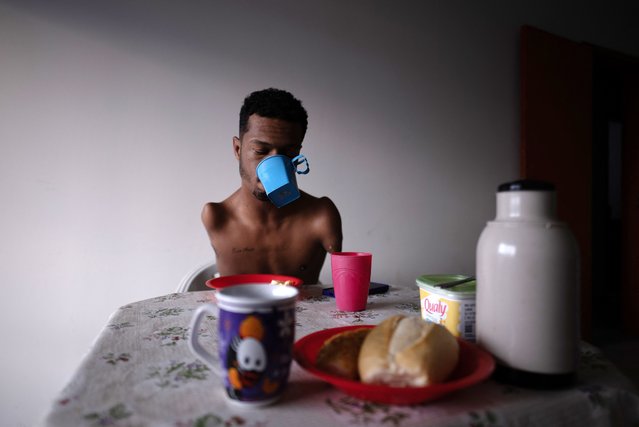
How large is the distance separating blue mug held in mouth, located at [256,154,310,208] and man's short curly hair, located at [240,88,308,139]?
0.14 m

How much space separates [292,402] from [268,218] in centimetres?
84

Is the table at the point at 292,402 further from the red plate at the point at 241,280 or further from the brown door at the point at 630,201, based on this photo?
the brown door at the point at 630,201

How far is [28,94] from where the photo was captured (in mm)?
1334

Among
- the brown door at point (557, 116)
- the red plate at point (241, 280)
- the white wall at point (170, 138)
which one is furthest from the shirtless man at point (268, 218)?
the brown door at point (557, 116)

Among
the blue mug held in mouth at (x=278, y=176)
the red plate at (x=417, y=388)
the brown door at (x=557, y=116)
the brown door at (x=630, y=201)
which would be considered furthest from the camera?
the brown door at (x=630, y=201)

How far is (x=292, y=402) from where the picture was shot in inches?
13.6

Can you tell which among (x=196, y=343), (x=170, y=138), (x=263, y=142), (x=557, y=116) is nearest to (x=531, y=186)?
(x=196, y=343)

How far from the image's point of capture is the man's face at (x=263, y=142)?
42.1 inches

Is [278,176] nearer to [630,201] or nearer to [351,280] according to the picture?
[351,280]

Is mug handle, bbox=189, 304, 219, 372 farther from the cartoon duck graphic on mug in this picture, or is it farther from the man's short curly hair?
the man's short curly hair

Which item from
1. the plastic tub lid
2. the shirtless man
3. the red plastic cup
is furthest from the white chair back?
the plastic tub lid

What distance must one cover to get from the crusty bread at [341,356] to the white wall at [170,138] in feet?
4.03

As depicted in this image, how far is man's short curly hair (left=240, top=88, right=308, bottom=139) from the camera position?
109 cm

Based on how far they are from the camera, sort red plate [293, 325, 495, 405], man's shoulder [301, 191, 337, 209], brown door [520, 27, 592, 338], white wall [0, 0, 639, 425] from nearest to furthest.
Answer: red plate [293, 325, 495, 405]
man's shoulder [301, 191, 337, 209]
white wall [0, 0, 639, 425]
brown door [520, 27, 592, 338]
